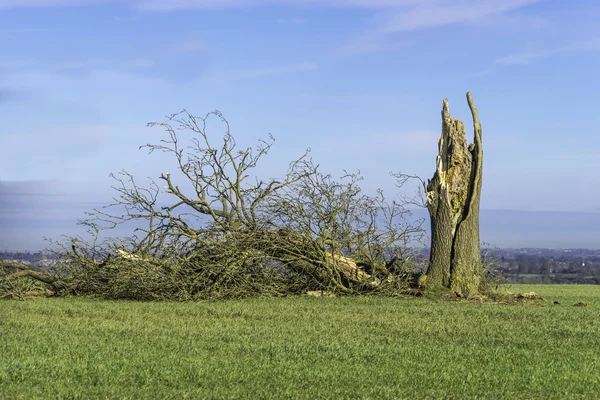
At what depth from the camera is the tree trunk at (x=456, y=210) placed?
62.7ft

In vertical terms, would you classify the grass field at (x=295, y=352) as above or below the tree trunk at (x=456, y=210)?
below

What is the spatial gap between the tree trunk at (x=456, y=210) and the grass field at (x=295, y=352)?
113 inches

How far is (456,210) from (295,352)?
10.0 metres

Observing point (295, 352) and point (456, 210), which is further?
point (456, 210)

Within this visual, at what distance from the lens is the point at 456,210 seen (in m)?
19.7

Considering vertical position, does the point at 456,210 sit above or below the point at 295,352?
above

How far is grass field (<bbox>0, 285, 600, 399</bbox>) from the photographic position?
8.59 meters

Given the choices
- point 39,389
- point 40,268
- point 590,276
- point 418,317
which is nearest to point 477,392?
point 39,389

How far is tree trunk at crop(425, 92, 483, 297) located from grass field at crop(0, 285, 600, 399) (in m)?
2.86

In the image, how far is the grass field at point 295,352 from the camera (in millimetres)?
8586

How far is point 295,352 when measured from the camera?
10.6 metres

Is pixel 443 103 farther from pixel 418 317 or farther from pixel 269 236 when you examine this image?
pixel 418 317

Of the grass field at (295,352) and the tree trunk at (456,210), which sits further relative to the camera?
the tree trunk at (456,210)

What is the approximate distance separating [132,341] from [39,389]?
312cm
